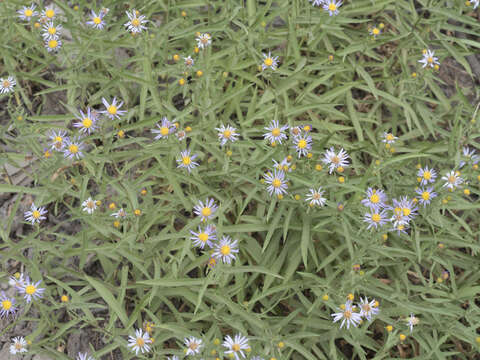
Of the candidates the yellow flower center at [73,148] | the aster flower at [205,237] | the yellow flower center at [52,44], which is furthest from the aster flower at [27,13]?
the aster flower at [205,237]

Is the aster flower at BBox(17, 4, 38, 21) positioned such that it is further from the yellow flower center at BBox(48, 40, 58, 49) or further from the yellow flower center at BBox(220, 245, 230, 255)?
the yellow flower center at BBox(220, 245, 230, 255)

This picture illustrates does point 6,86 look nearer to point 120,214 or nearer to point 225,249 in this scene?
point 120,214

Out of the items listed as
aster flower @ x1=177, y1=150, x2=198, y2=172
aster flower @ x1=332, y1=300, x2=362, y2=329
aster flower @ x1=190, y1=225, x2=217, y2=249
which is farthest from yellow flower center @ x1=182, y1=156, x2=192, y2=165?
aster flower @ x1=332, y1=300, x2=362, y2=329

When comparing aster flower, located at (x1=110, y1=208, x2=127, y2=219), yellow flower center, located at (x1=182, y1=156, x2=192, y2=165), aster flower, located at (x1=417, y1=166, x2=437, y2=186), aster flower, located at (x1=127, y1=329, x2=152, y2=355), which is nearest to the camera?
aster flower, located at (x1=127, y1=329, x2=152, y2=355)

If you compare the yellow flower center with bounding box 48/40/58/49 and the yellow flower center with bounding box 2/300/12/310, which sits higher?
the yellow flower center with bounding box 48/40/58/49

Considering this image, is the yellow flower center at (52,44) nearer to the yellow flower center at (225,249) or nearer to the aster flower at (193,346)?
the yellow flower center at (225,249)

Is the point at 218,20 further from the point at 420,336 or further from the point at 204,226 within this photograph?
the point at 420,336

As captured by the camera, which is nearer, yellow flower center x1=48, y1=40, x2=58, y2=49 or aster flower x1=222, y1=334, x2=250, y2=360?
aster flower x1=222, y1=334, x2=250, y2=360

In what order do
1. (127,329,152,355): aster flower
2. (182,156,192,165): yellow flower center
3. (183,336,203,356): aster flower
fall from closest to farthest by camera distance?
(183,336,203,356): aster flower → (127,329,152,355): aster flower → (182,156,192,165): yellow flower center

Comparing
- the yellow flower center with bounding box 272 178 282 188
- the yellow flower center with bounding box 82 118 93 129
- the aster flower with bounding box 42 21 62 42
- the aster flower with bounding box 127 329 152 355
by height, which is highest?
the aster flower with bounding box 42 21 62 42
